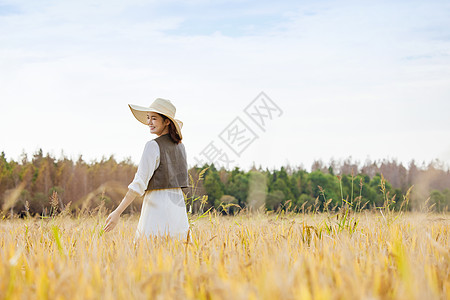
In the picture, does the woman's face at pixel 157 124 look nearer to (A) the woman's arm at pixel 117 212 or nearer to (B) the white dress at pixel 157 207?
(B) the white dress at pixel 157 207

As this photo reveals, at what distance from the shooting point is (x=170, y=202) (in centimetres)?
345

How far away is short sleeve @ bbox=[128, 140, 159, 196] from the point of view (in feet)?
10.6

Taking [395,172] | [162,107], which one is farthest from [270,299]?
[395,172]

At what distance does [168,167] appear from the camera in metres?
3.37

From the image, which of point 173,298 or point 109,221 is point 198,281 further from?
point 109,221

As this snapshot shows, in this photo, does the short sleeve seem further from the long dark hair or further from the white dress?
the long dark hair

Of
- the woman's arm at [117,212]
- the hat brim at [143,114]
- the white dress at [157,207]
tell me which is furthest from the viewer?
the hat brim at [143,114]

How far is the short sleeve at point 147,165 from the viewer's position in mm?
3238

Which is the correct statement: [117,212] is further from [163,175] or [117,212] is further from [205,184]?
[205,184]

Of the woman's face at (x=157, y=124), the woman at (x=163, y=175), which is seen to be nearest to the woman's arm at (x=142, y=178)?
the woman at (x=163, y=175)

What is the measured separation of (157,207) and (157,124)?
66 centimetres

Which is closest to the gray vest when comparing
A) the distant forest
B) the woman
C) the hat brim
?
the woman

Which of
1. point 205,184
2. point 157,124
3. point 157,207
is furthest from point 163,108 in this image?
point 205,184

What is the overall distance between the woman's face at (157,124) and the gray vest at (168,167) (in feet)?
0.23
